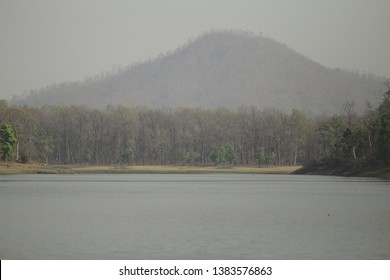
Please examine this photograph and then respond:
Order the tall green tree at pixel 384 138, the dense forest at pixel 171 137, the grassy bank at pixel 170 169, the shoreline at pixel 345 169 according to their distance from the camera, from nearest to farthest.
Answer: the tall green tree at pixel 384 138, the shoreline at pixel 345 169, the grassy bank at pixel 170 169, the dense forest at pixel 171 137

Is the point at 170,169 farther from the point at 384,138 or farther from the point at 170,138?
the point at 384,138

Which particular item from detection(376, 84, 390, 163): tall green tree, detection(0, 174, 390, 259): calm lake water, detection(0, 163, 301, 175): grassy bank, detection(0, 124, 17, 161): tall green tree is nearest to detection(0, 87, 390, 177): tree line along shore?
detection(0, 163, 301, 175): grassy bank

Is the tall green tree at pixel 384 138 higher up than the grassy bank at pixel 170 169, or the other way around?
the tall green tree at pixel 384 138

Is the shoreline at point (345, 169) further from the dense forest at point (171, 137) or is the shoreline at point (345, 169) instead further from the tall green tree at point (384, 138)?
the dense forest at point (171, 137)

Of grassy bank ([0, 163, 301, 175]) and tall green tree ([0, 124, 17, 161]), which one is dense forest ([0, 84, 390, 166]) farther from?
tall green tree ([0, 124, 17, 161])

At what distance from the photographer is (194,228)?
1172 inches

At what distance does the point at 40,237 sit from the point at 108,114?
337ft

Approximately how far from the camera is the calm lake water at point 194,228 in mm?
23047

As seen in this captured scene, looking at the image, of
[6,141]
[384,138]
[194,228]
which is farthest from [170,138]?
[194,228]

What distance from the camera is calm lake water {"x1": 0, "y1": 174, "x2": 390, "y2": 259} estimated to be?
23.0 metres

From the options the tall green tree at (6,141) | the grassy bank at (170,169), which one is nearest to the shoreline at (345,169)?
the grassy bank at (170,169)
